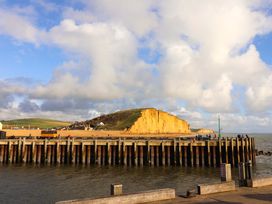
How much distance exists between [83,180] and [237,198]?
20962mm

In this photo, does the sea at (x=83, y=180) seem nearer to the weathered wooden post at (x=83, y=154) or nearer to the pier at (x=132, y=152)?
the weathered wooden post at (x=83, y=154)

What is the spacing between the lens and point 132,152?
42.3 meters

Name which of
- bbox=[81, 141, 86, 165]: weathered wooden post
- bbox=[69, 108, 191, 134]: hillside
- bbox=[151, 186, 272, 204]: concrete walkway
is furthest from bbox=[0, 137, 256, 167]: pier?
bbox=[69, 108, 191, 134]: hillside

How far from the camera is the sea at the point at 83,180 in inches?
979

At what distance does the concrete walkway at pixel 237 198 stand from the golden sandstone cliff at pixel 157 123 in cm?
10695

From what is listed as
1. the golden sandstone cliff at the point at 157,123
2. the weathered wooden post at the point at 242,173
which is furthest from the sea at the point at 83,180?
the golden sandstone cliff at the point at 157,123

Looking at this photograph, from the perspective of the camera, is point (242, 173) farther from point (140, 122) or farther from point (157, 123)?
point (157, 123)

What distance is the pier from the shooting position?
41125 millimetres

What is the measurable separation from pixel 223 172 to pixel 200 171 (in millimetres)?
21760

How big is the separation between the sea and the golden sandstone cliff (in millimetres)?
83830

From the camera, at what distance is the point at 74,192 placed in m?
25.6

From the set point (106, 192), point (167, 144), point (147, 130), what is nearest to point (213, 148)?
point (167, 144)

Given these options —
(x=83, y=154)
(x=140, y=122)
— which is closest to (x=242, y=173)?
(x=83, y=154)

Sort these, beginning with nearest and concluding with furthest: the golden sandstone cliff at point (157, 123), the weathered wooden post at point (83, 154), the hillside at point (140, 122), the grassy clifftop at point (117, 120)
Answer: the weathered wooden post at point (83, 154) < the hillside at point (140, 122) < the grassy clifftop at point (117, 120) < the golden sandstone cliff at point (157, 123)
